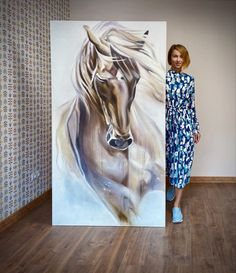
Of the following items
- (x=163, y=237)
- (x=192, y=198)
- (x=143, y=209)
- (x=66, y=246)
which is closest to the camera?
(x=66, y=246)

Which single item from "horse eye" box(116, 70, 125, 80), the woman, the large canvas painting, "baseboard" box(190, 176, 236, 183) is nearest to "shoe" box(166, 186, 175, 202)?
the woman

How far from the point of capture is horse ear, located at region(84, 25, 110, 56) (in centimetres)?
283

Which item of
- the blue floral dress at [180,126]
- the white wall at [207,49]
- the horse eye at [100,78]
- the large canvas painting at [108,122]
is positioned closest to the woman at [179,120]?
the blue floral dress at [180,126]

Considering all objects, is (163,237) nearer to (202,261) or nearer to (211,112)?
(202,261)

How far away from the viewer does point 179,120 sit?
3135 millimetres

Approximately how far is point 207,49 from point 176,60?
154cm

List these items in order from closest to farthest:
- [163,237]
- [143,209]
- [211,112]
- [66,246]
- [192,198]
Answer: [66,246]
[163,237]
[143,209]
[192,198]
[211,112]

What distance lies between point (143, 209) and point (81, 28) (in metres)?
1.41

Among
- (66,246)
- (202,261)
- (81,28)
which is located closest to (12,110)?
(81,28)

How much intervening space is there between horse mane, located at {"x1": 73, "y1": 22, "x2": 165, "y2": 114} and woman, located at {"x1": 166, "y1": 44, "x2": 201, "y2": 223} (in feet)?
0.84

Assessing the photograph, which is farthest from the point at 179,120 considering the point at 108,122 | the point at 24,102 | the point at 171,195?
the point at 24,102

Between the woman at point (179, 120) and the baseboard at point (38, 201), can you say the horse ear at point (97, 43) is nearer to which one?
the woman at point (179, 120)

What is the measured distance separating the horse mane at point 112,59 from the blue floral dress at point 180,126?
0.86 feet

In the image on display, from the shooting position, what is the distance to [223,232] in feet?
9.27
